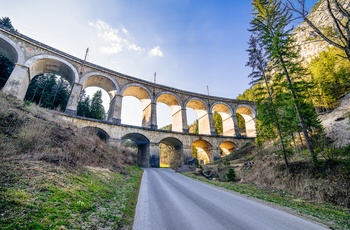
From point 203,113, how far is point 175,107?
608 centimetres

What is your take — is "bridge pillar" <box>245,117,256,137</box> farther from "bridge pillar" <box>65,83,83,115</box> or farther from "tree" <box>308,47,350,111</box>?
"bridge pillar" <box>65,83,83,115</box>

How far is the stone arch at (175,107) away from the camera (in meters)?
27.5

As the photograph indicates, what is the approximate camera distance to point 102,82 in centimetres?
2417

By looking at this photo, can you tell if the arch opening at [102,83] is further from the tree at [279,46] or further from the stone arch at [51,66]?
the tree at [279,46]

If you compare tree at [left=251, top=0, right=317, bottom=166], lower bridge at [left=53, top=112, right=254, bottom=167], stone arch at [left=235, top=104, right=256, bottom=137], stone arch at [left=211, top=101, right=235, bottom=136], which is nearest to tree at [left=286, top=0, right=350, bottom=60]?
tree at [left=251, top=0, right=317, bottom=166]

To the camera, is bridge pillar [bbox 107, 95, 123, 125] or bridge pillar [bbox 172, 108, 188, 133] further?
bridge pillar [bbox 172, 108, 188, 133]

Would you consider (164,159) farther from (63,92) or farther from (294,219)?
(294,219)

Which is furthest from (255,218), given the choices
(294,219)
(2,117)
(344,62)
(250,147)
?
(344,62)

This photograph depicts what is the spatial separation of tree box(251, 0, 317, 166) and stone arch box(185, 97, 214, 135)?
17717mm

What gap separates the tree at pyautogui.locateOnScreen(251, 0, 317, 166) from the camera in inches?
418

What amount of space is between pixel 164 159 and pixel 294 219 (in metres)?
46.0

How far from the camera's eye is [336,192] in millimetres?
6199

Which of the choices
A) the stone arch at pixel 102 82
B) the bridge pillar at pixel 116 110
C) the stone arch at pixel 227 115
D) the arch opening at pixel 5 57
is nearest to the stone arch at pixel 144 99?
the bridge pillar at pixel 116 110

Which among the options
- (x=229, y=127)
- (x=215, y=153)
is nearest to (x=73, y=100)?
(x=215, y=153)
